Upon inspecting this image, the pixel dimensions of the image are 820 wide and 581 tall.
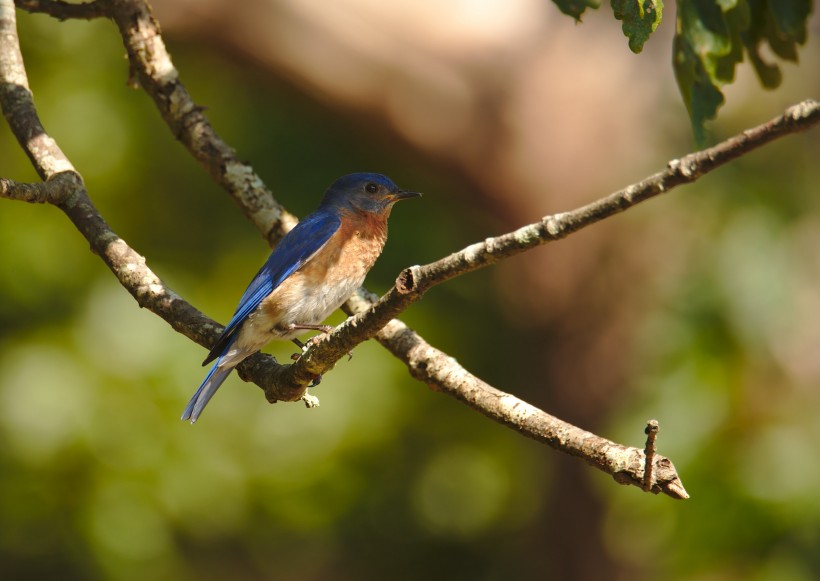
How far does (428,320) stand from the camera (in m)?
7.44

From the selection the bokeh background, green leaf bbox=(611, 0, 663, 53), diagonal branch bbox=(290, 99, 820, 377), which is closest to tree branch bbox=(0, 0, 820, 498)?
diagonal branch bbox=(290, 99, 820, 377)

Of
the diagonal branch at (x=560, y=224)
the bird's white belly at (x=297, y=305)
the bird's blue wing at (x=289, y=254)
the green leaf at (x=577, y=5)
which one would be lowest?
the diagonal branch at (x=560, y=224)

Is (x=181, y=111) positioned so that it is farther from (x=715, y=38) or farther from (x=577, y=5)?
(x=715, y=38)

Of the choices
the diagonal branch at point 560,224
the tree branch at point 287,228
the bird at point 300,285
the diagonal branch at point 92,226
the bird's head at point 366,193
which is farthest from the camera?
the bird's head at point 366,193

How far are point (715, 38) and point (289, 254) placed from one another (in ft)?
5.97

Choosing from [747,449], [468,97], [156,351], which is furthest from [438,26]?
[747,449]

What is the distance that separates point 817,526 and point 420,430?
262 cm

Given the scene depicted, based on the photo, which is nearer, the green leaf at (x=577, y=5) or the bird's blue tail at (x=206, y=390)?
the green leaf at (x=577, y=5)

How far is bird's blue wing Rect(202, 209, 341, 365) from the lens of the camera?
428 centimetres

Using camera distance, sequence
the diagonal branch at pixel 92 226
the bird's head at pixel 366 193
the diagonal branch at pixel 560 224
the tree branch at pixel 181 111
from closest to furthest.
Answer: the diagonal branch at pixel 560 224 → the diagonal branch at pixel 92 226 → the tree branch at pixel 181 111 → the bird's head at pixel 366 193

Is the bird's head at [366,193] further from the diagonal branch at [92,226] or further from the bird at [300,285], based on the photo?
the diagonal branch at [92,226]

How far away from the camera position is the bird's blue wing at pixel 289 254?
428 cm

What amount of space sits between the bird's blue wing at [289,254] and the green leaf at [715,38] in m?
1.57

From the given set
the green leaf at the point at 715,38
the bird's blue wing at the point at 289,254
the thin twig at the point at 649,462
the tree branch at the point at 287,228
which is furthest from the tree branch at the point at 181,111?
the thin twig at the point at 649,462
